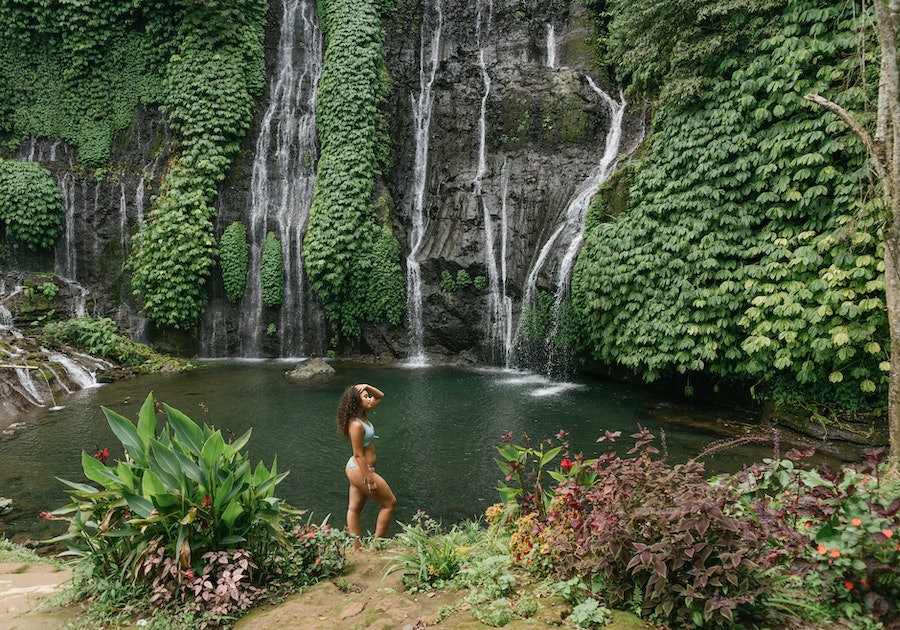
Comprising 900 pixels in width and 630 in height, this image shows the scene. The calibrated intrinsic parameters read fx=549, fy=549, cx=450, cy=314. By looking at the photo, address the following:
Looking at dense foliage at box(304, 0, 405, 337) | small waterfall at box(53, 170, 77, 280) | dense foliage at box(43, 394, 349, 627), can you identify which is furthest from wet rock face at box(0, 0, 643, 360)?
dense foliage at box(43, 394, 349, 627)

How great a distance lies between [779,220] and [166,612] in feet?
29.0

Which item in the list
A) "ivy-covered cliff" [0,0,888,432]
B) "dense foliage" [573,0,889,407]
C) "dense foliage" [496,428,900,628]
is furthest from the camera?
"ivy-covered cliff" [0,0,888,432]

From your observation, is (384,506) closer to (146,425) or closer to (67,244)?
(146,425)

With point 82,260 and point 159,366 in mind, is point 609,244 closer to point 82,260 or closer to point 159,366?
point 159,366

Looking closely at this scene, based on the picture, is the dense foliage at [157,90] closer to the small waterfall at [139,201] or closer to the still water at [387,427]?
the small waterfall at [139,201]

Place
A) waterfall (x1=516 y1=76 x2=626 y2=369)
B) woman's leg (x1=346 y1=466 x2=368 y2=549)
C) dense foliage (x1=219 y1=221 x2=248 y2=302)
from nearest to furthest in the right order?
woman's leg (x1=346 y1=466 x2=368 y2=549) → waterfall (x1=516 y1=76 x2=626 y2=369) → dense foliage (x1=219 y1=221 x2=248 y2=302)

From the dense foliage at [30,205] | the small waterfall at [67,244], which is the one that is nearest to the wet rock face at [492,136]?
the small waterfall at [67,244]

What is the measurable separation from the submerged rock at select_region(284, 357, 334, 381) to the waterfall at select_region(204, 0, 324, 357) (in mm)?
2793

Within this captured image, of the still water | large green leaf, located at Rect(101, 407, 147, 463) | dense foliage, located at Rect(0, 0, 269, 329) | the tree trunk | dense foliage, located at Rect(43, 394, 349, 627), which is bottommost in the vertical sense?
the still water

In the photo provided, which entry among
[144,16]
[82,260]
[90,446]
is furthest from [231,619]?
[144,16]

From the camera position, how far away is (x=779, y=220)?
8203 millimetres

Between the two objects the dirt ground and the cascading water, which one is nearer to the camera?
the dirt ground

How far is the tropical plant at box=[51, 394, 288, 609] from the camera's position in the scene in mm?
3191

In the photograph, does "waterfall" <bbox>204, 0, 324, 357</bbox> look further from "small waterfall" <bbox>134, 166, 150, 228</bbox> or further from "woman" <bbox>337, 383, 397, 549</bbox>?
"woman" <bbox>337, 383, 397, 549</bbox>
